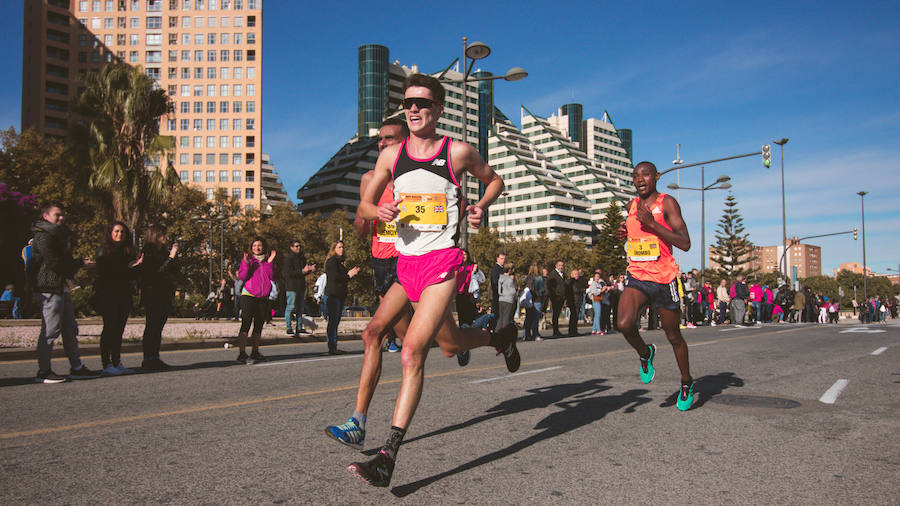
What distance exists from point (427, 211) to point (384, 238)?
2403 millimetres

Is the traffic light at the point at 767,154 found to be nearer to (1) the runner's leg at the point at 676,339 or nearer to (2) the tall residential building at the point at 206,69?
(1) the runner's leg at the point at 676,339

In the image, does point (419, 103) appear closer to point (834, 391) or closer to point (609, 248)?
point (834, 391)

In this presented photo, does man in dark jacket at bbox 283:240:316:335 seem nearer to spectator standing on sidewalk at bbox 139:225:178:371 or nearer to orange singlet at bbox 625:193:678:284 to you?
spectator standing on sidewalk at bbox 139:225:178:371

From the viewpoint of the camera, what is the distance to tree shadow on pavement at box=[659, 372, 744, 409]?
6.02 meters

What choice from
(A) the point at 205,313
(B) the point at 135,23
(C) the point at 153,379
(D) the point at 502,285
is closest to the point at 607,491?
(C) the point at 153,379

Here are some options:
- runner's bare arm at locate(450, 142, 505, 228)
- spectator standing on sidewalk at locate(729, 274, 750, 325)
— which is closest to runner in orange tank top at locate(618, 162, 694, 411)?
runner's bare arm at locate(450, 142, 505, 228)

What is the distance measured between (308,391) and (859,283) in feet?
548

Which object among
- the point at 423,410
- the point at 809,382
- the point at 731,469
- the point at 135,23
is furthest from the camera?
the point at 135,23

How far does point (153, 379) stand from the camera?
761 cm

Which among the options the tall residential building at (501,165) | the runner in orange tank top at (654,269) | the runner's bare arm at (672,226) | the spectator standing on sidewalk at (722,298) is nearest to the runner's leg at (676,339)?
the runner in orange tank top at (654,269)

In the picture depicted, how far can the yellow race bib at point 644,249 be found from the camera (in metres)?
Result: 5.95

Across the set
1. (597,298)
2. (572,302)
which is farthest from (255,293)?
(597,298)

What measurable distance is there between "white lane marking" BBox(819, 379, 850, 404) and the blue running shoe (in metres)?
4.74

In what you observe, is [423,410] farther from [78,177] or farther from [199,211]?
[199,211]
